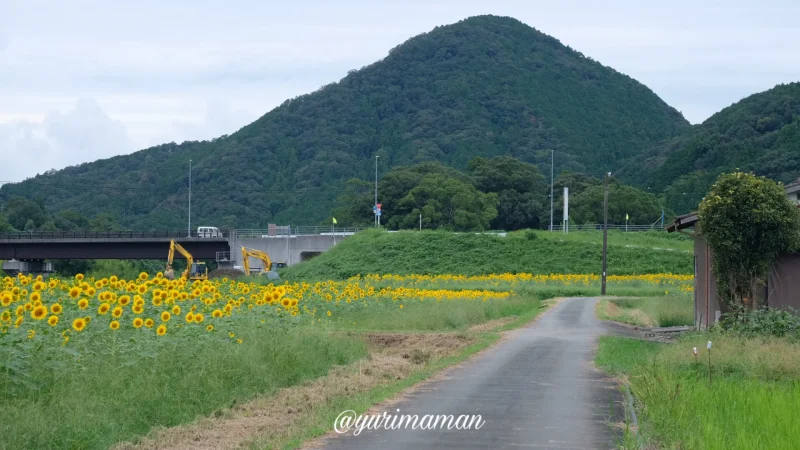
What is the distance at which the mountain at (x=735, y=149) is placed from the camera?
8469 cm

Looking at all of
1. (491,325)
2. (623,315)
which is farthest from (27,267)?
(491,325)

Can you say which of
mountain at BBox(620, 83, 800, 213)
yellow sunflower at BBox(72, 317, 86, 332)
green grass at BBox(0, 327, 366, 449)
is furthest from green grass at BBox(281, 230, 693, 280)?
yellow sunflower at BBox(72, 317, 86, 332)

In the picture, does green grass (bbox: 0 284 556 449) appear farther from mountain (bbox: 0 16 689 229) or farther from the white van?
mountain (bbox: 0 16 689 229)

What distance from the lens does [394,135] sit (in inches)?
5482

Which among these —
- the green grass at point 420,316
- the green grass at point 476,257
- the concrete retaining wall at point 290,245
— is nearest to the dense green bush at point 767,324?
the green grass at point 420,316

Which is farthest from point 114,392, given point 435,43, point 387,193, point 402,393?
point 435,43

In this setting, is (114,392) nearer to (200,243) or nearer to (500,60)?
(200,243)

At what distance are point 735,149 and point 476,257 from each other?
3673cm

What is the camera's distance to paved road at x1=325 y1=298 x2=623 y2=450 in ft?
36.5

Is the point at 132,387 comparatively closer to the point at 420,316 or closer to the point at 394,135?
the point at 420,316

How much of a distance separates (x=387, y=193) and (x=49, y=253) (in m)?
36.6

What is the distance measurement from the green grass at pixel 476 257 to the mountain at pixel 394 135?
41032mm

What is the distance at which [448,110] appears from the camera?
14275cm

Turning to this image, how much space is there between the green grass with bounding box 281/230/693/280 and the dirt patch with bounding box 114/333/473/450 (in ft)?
148
